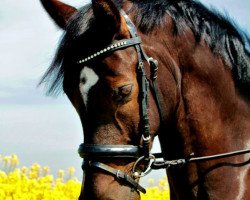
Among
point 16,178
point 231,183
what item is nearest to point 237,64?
point 231,183

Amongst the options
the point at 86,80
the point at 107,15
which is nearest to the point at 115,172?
the point at 86,80

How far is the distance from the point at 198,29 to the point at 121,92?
0.73 m

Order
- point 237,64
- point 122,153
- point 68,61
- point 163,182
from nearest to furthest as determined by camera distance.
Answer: point 122,153 → point 68,61 → point 237,64 → point 163,182

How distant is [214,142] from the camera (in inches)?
123

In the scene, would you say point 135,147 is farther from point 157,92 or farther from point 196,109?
point 196,109

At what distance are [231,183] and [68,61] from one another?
1.15m

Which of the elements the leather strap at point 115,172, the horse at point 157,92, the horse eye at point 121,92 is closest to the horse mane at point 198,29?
the horse at point 157,92

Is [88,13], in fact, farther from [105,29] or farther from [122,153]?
[122,153]

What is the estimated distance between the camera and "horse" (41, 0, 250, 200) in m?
2.84

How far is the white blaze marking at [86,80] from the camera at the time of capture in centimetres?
284

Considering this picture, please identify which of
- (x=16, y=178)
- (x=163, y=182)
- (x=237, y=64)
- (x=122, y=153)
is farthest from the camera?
(x=163, y=182)

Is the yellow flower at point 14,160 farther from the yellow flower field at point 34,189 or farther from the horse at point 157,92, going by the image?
the horse at point 157,92

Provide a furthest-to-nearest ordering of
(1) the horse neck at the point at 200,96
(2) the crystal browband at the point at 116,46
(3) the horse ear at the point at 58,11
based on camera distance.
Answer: (3) the horse ear at the point at 58,11 → (1) the horse neck at the point at 200,96 → (2) the crystal browband at the point at 116,46

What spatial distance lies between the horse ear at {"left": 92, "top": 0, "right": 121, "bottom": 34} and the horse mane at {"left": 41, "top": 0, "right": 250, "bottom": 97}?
0.14m
